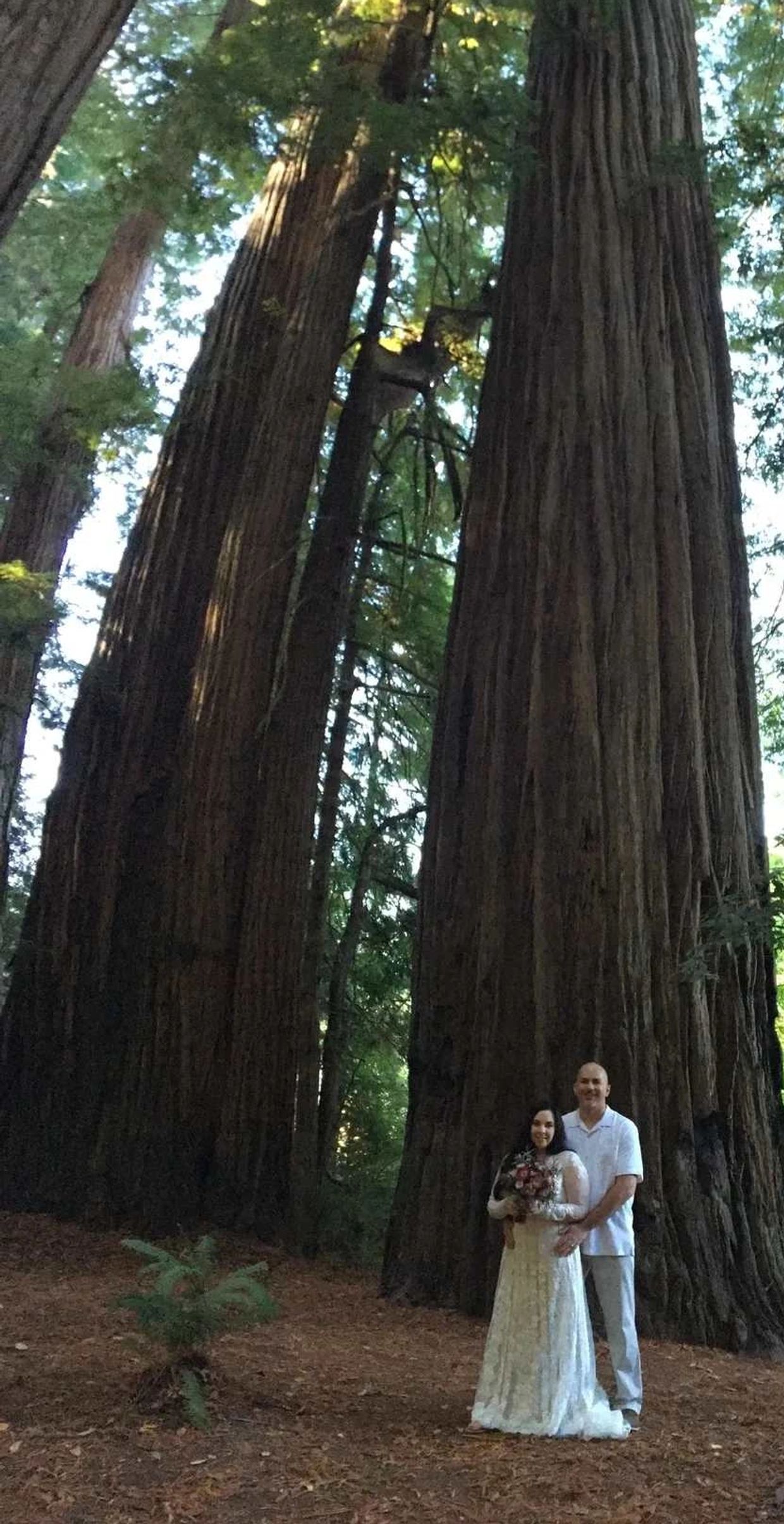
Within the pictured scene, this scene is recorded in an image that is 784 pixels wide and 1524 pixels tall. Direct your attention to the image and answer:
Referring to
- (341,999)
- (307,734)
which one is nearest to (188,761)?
(307,734)

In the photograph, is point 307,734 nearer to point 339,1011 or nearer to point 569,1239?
point 339,1011

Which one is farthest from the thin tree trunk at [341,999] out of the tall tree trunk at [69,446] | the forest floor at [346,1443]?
the forest floor at [346,1443]

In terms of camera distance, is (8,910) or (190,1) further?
(190,1)

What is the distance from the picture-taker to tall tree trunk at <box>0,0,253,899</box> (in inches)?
397

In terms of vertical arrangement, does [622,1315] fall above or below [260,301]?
below

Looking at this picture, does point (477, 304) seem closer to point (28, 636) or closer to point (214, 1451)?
point (28, 636)

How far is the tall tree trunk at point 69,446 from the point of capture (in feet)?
33.1

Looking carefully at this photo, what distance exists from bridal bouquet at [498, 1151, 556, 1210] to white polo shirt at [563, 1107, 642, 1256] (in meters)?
0.23

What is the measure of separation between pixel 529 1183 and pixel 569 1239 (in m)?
0.25

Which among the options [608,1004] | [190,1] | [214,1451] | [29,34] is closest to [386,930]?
[608,1004]

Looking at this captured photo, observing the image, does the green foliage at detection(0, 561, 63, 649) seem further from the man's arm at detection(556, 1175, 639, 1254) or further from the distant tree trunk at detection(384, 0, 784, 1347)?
the man's arm at detection(556, 1175, 639, 1254)

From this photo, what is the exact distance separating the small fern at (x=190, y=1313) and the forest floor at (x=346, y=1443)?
0.13 meters

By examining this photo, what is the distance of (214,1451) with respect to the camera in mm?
3979

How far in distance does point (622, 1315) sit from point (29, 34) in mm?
4318
